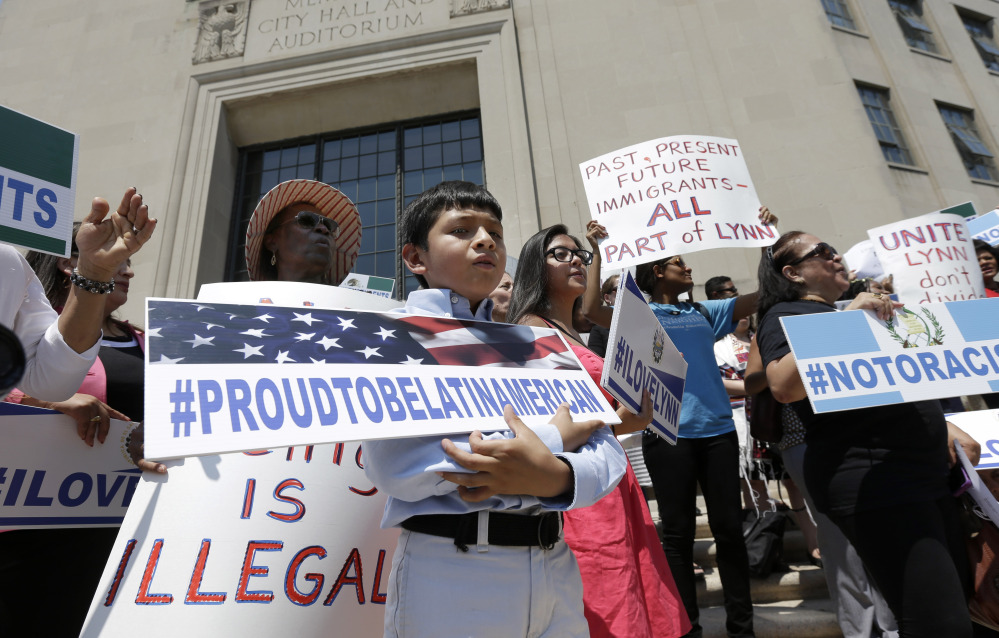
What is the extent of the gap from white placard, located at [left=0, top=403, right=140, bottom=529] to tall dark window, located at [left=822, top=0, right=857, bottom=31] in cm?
1331

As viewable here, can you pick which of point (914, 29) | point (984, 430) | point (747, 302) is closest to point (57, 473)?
point (747, 302)

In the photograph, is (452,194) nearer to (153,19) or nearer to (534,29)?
(534,29)

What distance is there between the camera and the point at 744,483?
4.52m

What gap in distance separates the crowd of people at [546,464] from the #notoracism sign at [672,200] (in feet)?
1.24

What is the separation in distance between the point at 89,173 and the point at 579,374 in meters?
11.1

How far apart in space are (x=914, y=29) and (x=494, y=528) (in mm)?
15402

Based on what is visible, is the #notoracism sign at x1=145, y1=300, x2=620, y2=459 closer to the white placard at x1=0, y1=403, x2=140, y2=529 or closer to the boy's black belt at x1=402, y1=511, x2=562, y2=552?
the boy's black belt at x1=402, y1=511, x2=562, y2=552

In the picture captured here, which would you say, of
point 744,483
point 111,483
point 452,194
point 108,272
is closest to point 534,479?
point 452,194

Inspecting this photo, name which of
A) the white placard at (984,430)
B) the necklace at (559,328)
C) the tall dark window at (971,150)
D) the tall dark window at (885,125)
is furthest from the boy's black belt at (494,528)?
the tall dark window at (971,150)

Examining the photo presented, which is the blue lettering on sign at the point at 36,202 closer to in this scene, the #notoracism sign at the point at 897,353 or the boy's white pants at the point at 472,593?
the boy's white pants at the point at 472,593

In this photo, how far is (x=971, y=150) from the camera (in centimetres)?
1098

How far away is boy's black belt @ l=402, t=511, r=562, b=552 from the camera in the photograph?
127cm

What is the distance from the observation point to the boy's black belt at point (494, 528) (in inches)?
50.0

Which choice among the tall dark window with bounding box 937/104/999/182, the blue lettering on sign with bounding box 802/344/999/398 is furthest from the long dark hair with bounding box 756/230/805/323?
the tall dark window with bounding box 937/104/999/182
